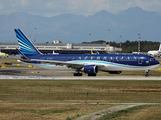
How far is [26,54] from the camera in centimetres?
6138

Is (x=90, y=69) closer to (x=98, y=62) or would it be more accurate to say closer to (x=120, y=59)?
(x=98, y=62)

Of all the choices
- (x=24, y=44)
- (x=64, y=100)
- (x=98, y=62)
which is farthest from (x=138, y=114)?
(x=24, y=44)

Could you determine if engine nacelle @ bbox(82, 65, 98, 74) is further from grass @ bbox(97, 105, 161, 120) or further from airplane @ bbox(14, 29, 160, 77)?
grass @ bbox(97, 105, 161, 120)

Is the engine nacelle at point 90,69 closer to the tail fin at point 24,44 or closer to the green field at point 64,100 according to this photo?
the green field at point 64,100

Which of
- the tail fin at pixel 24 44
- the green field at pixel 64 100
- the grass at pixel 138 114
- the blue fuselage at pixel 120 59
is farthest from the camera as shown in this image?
the tail fin at pixel 24 44

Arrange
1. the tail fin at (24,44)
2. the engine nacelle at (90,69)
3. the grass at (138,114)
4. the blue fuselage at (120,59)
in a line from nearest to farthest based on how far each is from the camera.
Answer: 1. the grass at (138,114)
2. the engine nacelle at (90,69)
3. the blue fuselage at (120,59)
4. the tail fin at (24,44)

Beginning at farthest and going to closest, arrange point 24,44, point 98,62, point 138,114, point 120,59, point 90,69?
1. point 24,44
2. point 98,62
3. point 120,59
4. point 90,69
5. point 138,114

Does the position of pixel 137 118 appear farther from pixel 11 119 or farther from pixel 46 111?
pixel 11 119

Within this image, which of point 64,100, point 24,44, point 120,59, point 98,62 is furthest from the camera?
point 24,44

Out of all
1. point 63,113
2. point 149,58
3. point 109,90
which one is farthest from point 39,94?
point 149,58

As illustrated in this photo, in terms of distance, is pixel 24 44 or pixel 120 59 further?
pixel 24 44

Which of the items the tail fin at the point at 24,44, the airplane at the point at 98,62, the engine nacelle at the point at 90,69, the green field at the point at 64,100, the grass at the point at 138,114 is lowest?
the green field at the point at 64,100

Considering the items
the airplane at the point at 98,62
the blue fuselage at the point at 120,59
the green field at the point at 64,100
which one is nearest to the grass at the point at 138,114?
the green field at the point at 64,100

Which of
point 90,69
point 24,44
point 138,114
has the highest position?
point 24,44
